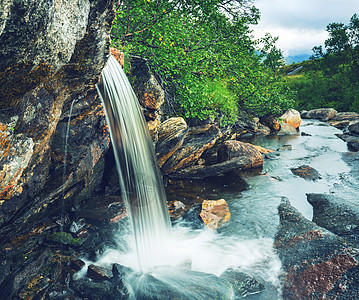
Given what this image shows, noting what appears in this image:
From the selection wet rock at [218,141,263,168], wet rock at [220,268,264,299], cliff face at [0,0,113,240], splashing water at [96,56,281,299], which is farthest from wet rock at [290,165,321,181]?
cliff face at [0,0,113,240]

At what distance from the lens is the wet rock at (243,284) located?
5.72 meters

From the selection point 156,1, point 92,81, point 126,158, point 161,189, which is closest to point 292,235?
point 161,189

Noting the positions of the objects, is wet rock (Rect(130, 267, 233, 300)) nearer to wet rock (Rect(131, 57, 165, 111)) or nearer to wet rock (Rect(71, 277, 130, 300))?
wet rock (Rect(71, 277, 130, 300))

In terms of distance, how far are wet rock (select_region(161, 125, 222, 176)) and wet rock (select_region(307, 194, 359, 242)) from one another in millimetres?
6233

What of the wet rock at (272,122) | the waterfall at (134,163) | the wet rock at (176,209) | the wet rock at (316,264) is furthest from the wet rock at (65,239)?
the wet rock at (272,122)

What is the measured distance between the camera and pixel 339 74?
5294 cm

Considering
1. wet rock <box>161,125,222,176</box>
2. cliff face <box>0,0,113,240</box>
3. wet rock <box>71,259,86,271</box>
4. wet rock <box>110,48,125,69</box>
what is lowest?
wet rock <box>71,259,86,271</box>

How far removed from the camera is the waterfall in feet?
24.9

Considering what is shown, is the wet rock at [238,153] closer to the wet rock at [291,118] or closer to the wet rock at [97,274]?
the wet rock at [97,274]

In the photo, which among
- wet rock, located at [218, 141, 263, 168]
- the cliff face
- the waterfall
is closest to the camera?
the cliff face

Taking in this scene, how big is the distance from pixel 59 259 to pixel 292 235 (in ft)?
20.7

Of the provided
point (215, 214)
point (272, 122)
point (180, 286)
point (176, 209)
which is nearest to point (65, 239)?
point (180, 286)

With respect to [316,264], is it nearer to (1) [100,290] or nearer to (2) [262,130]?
(1) [100,290]

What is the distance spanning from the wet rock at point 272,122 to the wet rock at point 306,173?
48.5 feet
